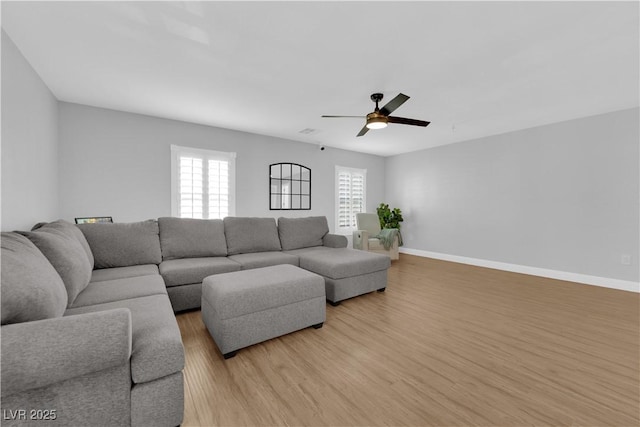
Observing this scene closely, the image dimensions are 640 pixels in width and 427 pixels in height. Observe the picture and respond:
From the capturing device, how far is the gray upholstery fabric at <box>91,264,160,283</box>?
234 centimetres

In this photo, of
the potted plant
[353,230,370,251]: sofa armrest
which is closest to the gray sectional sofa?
[353,230,370,251]: sofa armrest

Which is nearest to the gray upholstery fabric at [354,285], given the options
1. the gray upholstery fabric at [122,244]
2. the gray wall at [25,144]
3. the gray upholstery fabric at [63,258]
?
the gray upholstery fabric at [122,244]

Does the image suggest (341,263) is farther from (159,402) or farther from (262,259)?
(159,402)

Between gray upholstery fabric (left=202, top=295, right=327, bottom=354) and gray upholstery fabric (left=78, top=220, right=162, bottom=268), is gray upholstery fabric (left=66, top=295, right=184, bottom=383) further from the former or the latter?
gray upholstery fabric (left=78, top=220, right=162, bottom=268)

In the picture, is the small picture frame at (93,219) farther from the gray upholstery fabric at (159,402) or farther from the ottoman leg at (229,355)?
the gray upholstery fabric at (159,402)

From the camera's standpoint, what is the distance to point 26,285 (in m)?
1.09

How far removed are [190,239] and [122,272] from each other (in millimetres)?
836

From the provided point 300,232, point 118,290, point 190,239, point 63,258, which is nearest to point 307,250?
point 300,232

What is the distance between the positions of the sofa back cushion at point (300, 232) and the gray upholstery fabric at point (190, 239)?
0.93 meters

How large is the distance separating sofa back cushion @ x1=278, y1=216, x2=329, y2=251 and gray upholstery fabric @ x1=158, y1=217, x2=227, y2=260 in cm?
93

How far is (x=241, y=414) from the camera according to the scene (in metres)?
1.39

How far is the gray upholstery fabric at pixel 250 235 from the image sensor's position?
11.8 ft

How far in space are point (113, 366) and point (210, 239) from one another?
2.37 metres

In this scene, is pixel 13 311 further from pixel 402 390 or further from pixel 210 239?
pixel 210 239
